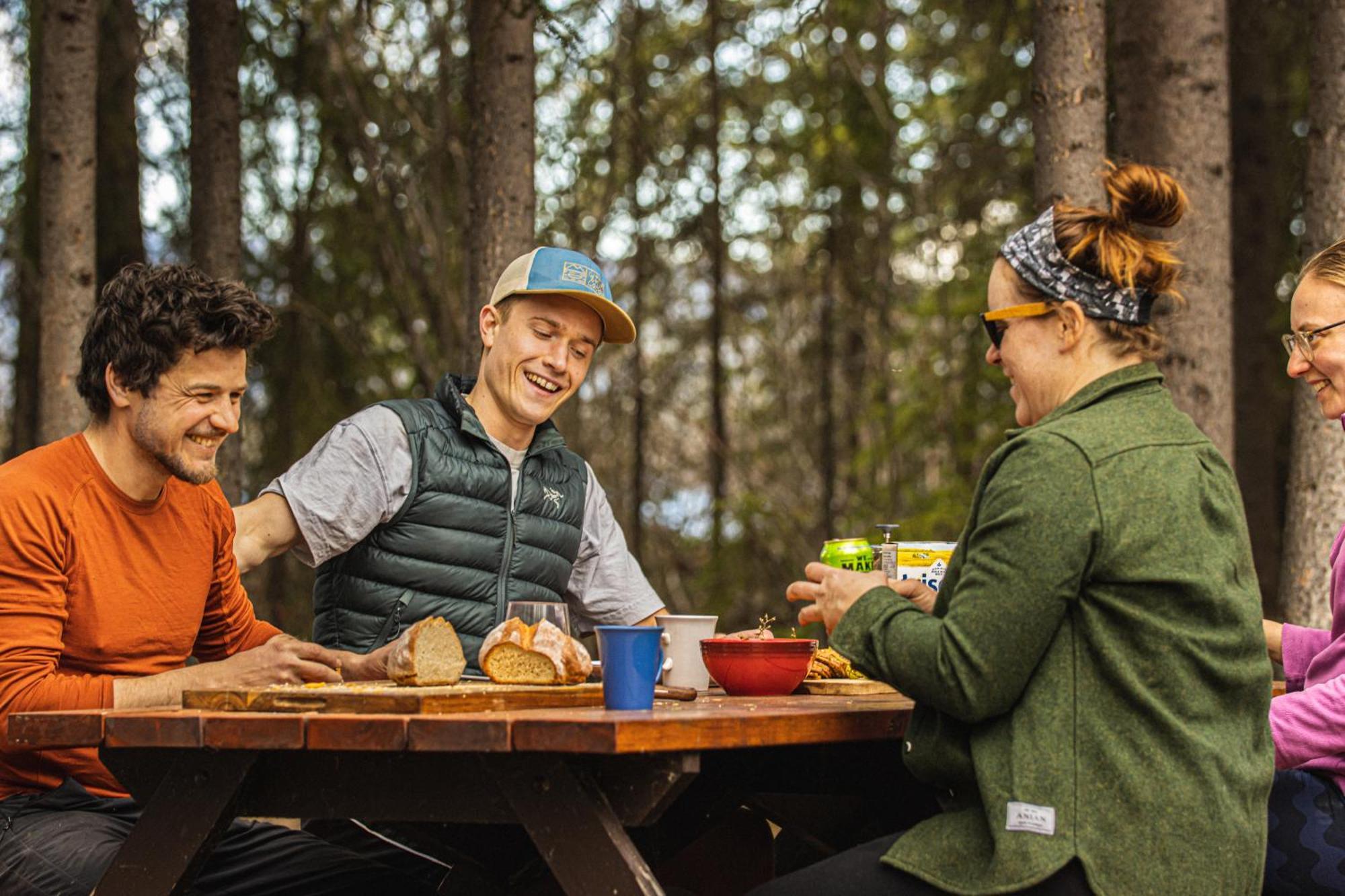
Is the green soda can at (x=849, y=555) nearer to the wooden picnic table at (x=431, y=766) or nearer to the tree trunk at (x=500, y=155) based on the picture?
the wooden picnic table at (x=431, y=766)

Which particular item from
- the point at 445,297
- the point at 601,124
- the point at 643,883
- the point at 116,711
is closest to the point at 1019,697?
the point at 643,883

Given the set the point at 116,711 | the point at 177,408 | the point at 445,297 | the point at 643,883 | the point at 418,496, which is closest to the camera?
the point at 643,883

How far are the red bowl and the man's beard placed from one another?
1.20 meters

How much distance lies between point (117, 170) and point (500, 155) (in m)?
3.55

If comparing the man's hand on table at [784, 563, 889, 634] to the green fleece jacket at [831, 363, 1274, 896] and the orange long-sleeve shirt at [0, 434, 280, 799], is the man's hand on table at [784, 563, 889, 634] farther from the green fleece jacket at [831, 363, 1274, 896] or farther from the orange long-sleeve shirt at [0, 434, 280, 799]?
the orange long-sleeve shirt at [0, 434, 280, 799]

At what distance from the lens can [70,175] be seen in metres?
5.51

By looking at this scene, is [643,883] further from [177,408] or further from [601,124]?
[601,124]

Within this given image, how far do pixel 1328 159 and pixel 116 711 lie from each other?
4.83 meters

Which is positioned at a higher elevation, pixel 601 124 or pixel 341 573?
pixel 601 124

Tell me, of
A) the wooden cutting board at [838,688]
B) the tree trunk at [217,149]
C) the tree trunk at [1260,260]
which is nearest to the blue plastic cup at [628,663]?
the wooden cutting board at [838,688]

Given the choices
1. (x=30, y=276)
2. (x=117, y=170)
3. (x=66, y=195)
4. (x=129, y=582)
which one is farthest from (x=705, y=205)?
(x=129, y=582)

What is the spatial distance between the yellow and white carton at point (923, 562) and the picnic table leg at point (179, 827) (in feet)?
5.53

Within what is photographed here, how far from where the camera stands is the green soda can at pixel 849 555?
3307mm

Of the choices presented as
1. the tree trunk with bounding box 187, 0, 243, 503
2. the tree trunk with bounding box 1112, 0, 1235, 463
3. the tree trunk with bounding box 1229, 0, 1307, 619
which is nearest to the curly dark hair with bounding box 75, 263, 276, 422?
the tree trunk with bounding box 187, 0, 243, 503
